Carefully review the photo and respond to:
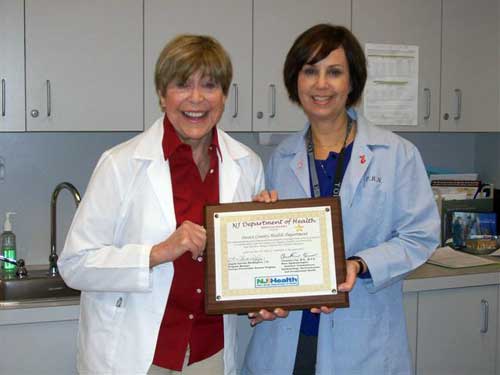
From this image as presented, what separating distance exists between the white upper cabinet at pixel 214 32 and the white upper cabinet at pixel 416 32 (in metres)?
0.52

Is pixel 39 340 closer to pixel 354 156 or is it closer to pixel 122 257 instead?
pixel 122 257

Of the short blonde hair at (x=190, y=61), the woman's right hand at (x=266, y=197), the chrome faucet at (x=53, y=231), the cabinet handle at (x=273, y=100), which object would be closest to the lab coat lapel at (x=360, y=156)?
the woman's right hand at (x=266, y=197)

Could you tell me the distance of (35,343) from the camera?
7.06 feet

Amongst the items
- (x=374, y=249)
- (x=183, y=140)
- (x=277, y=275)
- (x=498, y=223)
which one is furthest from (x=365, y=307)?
(x=498, y=223)

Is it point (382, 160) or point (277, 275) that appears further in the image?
point (382, 160)

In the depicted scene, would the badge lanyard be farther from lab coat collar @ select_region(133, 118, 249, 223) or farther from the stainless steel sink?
the stainless steel sink

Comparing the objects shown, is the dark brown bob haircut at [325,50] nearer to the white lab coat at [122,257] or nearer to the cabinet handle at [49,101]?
the white lab coat at [122,257]

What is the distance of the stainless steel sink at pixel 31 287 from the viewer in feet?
7.82

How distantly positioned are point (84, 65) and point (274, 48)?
772 millimetres

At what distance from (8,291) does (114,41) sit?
1047 millimetres

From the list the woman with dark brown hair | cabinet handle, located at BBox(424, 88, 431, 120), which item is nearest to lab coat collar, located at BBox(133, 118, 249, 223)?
the woman with dark brown hair

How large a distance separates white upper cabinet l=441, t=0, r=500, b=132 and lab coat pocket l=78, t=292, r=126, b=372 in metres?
1.89

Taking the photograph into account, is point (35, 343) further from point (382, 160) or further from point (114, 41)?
point (382, 160)

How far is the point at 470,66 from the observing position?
9.46 feet
